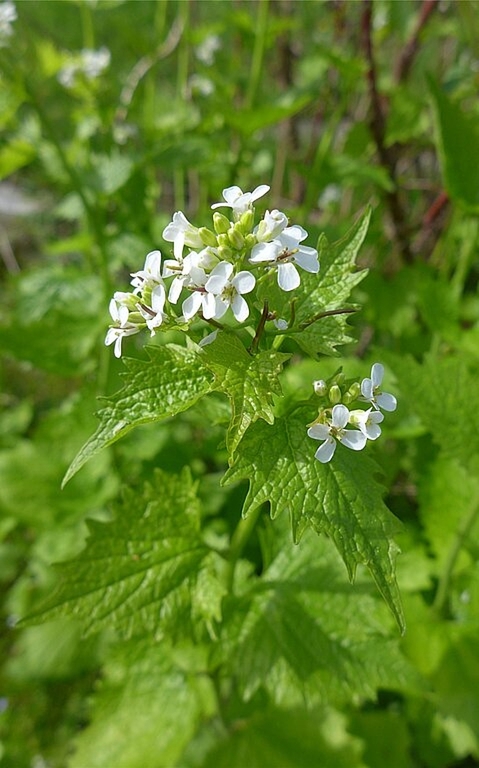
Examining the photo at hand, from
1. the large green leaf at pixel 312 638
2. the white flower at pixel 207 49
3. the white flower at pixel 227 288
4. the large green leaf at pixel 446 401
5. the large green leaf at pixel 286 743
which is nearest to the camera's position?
the white flower at pixel 227 288

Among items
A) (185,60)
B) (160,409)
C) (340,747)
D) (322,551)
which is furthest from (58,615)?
(185,60)

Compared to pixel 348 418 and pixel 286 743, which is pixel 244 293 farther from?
pixel 286 743

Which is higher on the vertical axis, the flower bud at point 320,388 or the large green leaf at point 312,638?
the flower bud at point 320,388

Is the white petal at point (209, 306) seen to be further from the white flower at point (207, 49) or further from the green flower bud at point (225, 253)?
the white flower at point (207, 49)

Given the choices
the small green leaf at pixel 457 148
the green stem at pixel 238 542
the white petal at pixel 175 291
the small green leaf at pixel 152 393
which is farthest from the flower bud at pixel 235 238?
the small green leaf at pixel 457 148

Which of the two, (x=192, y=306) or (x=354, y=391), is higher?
(x=192, y=306)

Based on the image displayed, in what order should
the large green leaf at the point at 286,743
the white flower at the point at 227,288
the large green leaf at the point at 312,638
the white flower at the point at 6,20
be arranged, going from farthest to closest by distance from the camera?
the white flower at the point at 6,20, the large green leaf at the point at 286,743, the large green leaf at the point at 312,638, the white flower at the point at 227,288

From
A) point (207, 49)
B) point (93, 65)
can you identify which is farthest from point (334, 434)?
point (207, 49)
